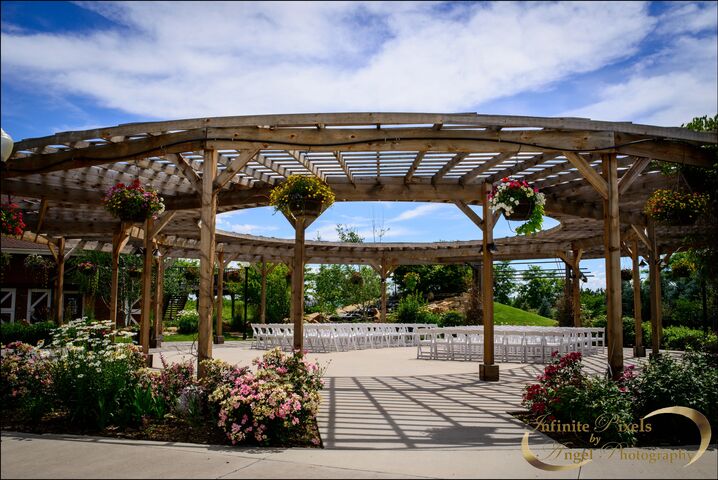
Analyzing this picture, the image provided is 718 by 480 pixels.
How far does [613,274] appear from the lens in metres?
6.22

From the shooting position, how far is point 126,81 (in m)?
6.96

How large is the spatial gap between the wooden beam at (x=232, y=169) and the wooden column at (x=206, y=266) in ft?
0.21

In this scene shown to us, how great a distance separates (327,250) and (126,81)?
11.2m

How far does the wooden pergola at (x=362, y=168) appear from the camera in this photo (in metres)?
6.30

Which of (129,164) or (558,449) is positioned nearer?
(558,449)

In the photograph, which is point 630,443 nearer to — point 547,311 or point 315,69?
point 315,69

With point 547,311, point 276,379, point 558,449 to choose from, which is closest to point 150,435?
point 276,379

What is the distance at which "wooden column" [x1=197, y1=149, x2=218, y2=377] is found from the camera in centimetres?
610

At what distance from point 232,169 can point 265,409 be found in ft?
9.47

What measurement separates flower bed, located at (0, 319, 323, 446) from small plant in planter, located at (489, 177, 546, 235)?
2.97 m

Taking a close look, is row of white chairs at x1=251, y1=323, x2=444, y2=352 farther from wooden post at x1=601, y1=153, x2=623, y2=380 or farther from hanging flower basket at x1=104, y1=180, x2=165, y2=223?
wooden post at x1=601, y1=153, x2=623, y2=380

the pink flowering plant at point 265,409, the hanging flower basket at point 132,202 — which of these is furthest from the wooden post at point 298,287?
the pink flowering plant at point 265,409

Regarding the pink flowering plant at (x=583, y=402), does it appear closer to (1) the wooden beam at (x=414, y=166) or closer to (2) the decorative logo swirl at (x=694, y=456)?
(2) the decorative logo swirl at (x=694, y=456)

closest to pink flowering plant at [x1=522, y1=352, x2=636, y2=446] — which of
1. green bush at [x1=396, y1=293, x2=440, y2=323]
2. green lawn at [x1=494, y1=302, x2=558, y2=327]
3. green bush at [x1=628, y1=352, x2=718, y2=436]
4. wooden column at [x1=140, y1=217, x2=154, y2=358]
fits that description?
green bush at [x1=628, y1=352, x2=718, y2=436]
